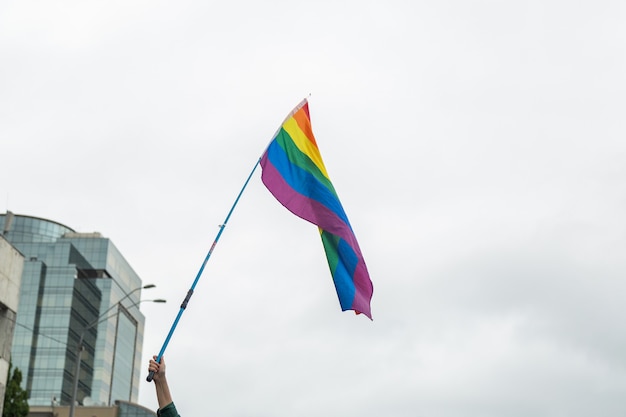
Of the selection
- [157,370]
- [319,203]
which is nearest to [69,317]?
[319,203]

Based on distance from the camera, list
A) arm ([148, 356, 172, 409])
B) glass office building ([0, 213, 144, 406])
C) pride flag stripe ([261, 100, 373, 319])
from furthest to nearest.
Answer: glass office building ([0, 213, 144, 406]) → pride flag stripe ([261, 100, 373, 319]) → arm ([148, 356, 172, 409])

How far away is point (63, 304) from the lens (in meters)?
123

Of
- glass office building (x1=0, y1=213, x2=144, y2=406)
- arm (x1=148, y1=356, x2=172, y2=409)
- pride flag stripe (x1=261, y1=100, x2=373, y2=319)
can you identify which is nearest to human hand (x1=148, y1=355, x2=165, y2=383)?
arm (x1=148, y1=356, x2=172, y2=409)

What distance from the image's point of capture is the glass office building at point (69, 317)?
12006 centimetres

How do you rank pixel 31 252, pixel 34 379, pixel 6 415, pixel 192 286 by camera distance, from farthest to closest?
1. pixel 31 252
2. pixel 34 379
3. pixel 6 415
4. pixel 192 286

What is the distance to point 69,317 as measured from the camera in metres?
123

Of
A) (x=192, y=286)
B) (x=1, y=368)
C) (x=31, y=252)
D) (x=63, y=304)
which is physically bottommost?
(x=192, y=286)

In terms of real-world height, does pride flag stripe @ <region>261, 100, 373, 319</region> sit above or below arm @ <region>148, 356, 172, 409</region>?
above

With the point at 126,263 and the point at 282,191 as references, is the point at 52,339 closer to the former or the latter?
the point at 126,263

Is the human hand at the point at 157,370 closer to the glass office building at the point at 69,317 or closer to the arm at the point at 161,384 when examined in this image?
the arm at the point at 161,384

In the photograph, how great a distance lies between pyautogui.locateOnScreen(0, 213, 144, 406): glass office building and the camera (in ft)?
394

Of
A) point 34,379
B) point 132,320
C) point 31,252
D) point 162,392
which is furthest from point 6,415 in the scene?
point 132,320

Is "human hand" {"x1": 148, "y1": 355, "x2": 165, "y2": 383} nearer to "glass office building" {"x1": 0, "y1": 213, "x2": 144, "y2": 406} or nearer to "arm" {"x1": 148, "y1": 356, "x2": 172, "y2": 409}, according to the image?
"arm" {"x1": 148, "y1": 356, "x2": 172, "y2": 409}

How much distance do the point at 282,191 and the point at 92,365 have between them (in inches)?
4689
